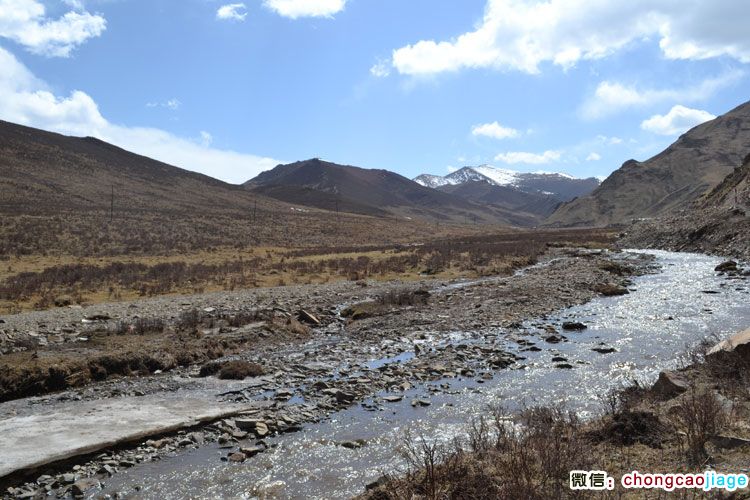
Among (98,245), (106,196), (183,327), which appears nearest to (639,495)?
(183,327)

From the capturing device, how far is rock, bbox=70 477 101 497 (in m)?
8.16

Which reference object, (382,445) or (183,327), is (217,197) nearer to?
(183,327)

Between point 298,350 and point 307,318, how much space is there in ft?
15.4

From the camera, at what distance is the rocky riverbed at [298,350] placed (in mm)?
10086

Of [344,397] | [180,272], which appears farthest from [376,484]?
[180,272]

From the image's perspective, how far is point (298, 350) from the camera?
1797 cm

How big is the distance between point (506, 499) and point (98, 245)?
57908 mm

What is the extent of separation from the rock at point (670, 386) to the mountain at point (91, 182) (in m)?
76.5

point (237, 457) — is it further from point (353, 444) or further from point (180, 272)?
point (180, 272)

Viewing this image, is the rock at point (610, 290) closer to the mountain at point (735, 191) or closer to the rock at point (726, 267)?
the rock at point (726, 267)

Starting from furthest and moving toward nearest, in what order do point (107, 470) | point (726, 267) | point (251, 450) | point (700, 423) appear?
point (726, 267), point (251, 450), point (107, 470), point (700, 423)

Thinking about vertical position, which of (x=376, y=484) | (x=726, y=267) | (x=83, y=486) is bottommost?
(x=83, y=486)

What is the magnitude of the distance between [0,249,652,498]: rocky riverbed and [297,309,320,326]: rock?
0.21 ft

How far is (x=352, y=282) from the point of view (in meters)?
36.2
